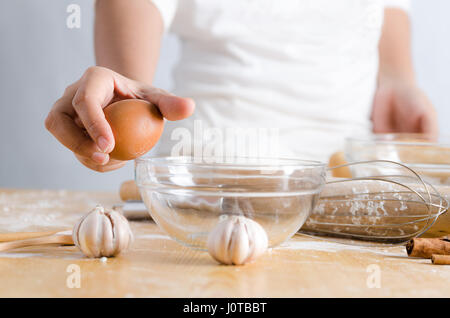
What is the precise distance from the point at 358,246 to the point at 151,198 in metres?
0.26

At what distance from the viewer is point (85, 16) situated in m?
2.28

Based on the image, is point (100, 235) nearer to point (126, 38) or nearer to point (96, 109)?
point (96, 109)

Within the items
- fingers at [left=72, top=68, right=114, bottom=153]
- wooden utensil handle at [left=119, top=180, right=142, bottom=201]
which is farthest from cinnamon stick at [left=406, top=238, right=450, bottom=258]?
wooden utensil handle at [left=119, top=180, right=142, bottom=201]

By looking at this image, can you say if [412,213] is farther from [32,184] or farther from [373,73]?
[32,184]

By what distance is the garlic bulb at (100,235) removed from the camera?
489 millimetres

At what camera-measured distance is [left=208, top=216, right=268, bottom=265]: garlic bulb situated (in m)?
0.46

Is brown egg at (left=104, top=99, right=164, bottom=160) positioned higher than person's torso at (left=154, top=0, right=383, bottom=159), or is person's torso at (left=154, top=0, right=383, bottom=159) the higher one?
person's torso at (left=154, top=0, right=383, bottom=159)

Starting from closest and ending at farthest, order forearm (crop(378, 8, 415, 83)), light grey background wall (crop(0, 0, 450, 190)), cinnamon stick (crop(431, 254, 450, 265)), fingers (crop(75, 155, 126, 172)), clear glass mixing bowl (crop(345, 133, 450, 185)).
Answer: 1. cinnamon stick (crop(431, 254, 450, 265))
2. fingers (crop(75, 155, 126, 172))
3. clear glass mixing bowl (crop(345, 133, 450, 185))
4. forearm (crop(378, 8, 415, 83))
5. light grey background wall (crop(0, 0, 450, 190))

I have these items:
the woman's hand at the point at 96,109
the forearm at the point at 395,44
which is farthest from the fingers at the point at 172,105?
the forearm at the point at 395,44

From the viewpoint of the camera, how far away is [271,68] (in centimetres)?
128

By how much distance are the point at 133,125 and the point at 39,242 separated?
0.17 metres

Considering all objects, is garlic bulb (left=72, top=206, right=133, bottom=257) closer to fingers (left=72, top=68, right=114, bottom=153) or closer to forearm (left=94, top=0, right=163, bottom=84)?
fingers (left=72, top=68, right=114, bottom=153)

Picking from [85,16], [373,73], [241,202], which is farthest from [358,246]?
[85,16]

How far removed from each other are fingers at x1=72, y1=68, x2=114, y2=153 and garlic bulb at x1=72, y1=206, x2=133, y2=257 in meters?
0.08
